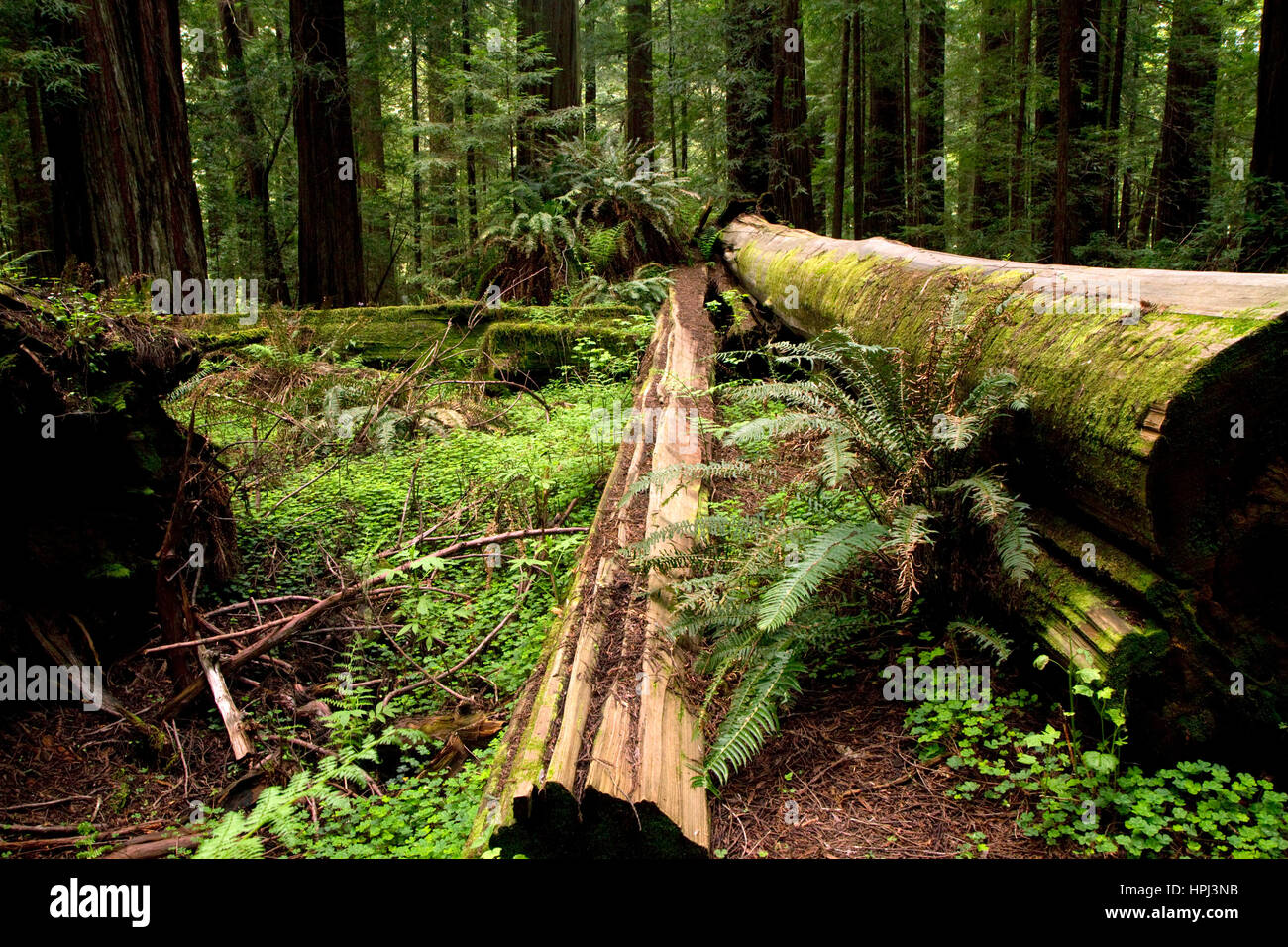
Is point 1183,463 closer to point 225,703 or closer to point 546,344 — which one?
point 225,703

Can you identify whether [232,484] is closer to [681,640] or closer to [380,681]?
[380,681]

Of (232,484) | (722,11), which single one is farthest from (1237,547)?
(722,11)

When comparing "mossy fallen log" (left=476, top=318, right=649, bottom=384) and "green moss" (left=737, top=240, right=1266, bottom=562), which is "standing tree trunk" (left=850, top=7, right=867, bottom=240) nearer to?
"mossy fallen log" (left=476, top=318, right=649, bottom=384)

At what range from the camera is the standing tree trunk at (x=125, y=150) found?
742 centimetres

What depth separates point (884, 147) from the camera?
15.0m

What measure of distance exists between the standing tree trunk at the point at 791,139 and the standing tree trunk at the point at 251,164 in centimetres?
933

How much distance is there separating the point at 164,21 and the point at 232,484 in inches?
247

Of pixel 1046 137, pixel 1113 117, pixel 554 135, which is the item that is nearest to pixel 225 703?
pixel 554 135

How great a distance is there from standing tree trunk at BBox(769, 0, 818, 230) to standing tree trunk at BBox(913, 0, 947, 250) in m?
2.84

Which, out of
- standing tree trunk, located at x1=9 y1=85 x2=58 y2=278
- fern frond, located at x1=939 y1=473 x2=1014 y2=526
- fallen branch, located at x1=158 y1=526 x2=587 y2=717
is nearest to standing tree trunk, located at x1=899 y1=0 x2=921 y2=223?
fallen branch, located at x1=158 y1=526 x2=587 y2=717

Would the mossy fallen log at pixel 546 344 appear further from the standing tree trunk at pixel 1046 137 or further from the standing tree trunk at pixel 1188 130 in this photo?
the standing tree trunk at pixel 1188 130

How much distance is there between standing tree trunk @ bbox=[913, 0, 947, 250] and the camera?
46.8ft

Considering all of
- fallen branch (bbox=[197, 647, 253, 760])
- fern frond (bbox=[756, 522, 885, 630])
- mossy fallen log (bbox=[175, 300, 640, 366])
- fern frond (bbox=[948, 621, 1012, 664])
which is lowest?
fallen branch (bbox=[197, 647, 253, 760])

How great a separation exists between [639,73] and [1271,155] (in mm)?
12727
